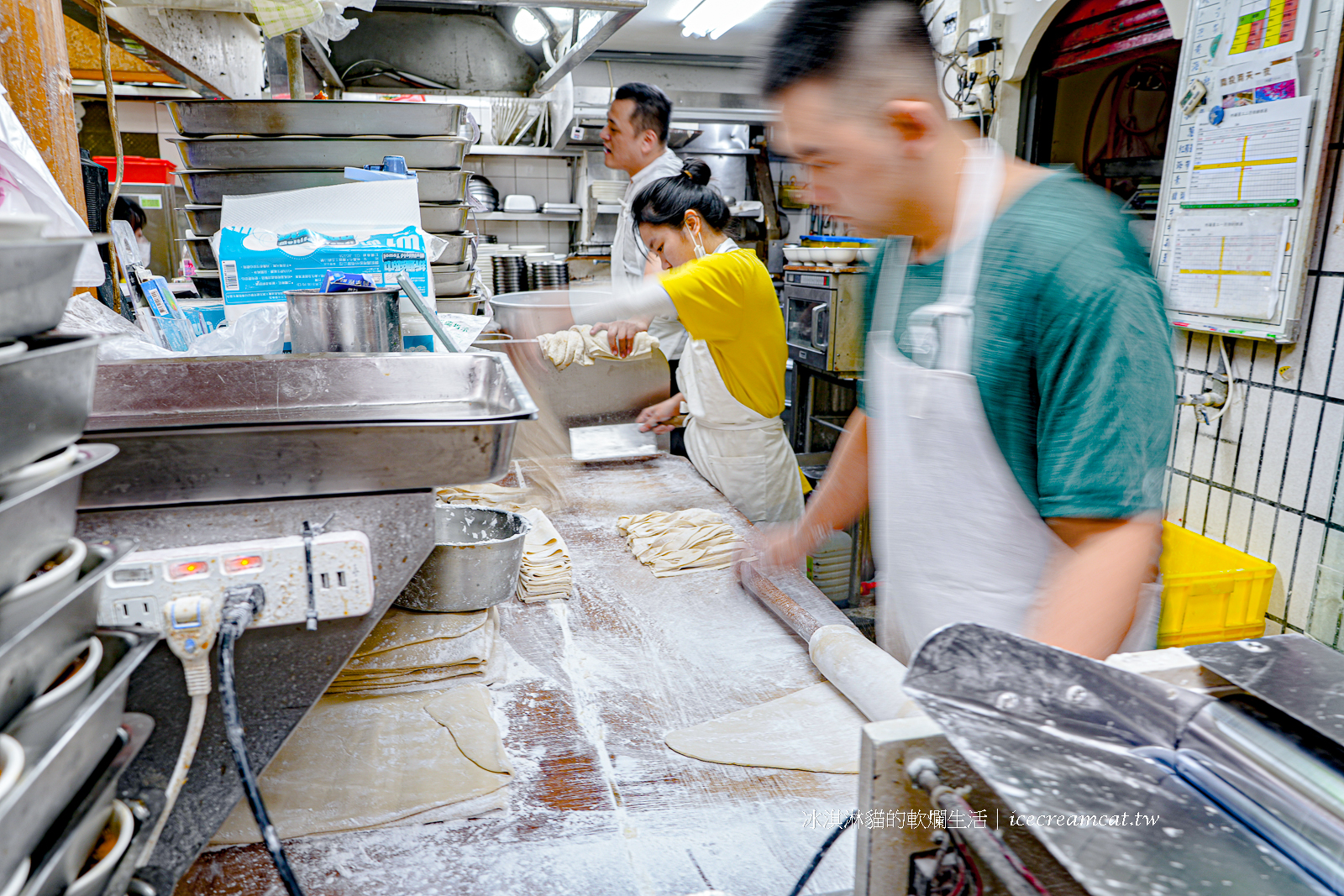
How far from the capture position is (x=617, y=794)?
113cm

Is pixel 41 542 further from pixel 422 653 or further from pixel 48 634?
pixel 422 653

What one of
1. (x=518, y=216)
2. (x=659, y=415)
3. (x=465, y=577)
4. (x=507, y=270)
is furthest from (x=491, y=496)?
(x=518, y=216)

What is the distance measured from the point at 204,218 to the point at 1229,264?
3235 millimetres

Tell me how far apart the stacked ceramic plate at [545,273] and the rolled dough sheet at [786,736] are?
16.8 ft

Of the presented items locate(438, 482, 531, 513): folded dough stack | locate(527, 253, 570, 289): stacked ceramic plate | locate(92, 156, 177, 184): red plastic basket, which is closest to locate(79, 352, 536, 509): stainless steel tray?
locate(438, 482, 531, 513): folded dough stack

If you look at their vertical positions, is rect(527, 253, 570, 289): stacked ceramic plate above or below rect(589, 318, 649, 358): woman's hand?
above

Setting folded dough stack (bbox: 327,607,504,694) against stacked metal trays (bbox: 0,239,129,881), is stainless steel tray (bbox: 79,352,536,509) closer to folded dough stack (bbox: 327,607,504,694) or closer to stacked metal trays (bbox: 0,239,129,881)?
stacked metal trays (bbox: 0,239,129,881)

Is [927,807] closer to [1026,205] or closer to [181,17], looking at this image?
[1026,205]

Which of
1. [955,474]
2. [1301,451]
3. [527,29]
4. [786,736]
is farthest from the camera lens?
[527,29]

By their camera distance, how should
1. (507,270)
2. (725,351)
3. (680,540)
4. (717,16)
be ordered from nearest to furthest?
(680,540) < (725,351) < (717,16) < (507,270)

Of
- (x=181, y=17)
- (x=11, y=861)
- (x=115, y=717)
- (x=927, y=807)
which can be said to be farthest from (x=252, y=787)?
(x=181, y=17)

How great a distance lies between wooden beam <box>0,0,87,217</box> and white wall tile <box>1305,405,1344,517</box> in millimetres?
3208

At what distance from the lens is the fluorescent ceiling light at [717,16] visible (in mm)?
4953

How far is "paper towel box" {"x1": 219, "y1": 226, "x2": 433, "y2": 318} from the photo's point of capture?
1.96 m
